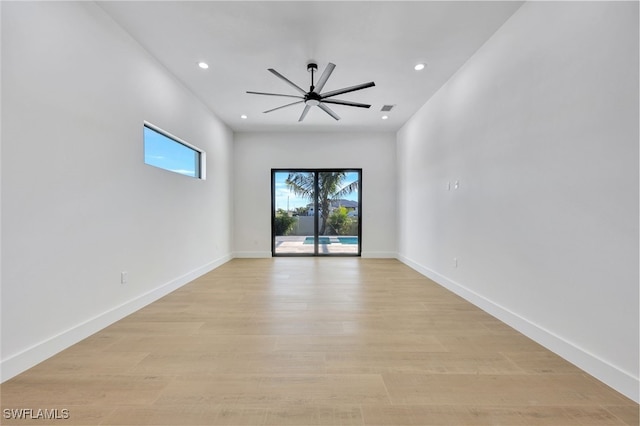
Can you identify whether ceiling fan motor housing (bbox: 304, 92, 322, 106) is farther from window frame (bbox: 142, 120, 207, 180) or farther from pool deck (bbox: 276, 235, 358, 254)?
pool deck (bbox: 276, 235, 358, 254)

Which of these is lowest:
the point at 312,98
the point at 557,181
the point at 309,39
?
the point at 557,181

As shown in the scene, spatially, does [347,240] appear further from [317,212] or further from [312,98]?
[312,98]

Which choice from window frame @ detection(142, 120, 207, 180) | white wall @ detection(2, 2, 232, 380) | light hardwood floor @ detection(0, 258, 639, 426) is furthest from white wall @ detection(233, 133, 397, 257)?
light hardwood floor @ detection(0, 258, 639, 426)

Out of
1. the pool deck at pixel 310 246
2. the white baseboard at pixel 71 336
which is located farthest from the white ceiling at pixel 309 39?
the pool deck at pixel 310 246

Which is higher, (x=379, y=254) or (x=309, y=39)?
(x=309, y=39)

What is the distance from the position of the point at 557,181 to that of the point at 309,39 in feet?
8.52

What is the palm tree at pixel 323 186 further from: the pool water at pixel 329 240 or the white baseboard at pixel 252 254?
the white baseboard at pixel 252 254

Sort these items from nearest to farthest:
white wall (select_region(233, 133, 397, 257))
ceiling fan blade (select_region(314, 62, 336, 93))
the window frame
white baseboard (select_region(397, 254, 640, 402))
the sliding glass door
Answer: white baseboard (select_region(397, 254, 640, 402)) → ceiling fan blade (select_region(314, 62, 336, 93)) → the window frame → white wall (select_region(233, 133, 397, 257)) → the sliding glass door

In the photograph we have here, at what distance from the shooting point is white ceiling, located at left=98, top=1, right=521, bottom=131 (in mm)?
2404

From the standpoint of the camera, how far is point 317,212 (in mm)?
6465

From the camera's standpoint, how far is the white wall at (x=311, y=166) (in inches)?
246

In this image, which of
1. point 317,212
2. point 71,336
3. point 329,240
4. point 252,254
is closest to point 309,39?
point 71,336

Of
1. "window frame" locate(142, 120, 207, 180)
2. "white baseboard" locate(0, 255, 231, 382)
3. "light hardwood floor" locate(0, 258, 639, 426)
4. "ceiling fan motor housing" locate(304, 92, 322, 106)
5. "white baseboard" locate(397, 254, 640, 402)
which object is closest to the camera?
"light hardwood floor" locate(0, 258, 639, 426)

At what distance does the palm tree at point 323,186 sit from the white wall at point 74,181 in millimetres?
3252
